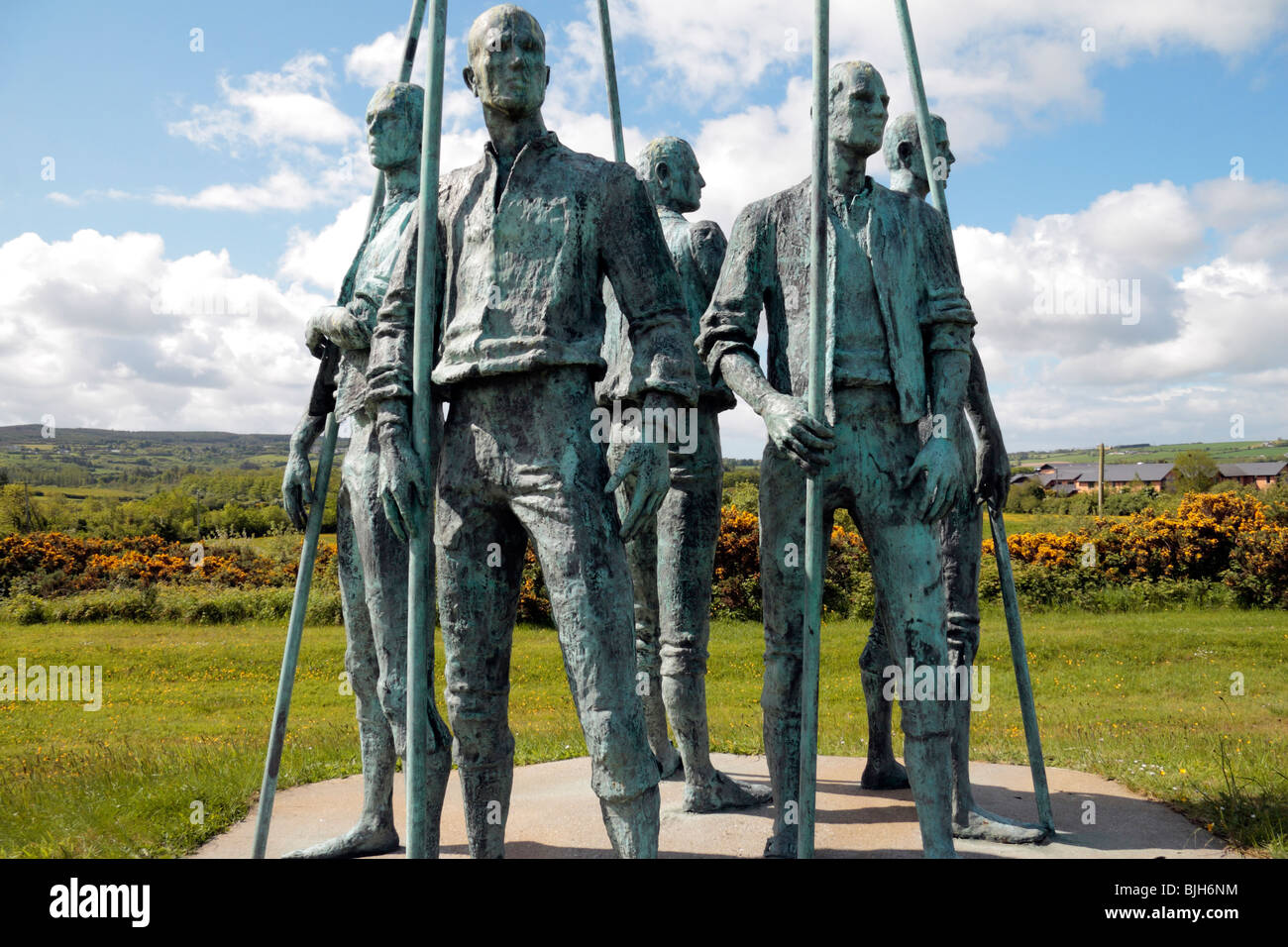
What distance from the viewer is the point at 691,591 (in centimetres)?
556

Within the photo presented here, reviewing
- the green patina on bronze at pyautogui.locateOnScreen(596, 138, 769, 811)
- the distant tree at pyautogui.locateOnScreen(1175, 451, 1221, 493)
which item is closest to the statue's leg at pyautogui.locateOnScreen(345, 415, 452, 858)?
the green patina on bronze at pyautogui.locateOnScreen(596, 138, 769, 811)

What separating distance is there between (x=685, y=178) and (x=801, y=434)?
8.68ft

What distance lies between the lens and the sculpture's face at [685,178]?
5906mm

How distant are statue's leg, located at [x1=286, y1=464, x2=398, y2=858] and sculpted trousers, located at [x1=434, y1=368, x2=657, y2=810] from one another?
121cm

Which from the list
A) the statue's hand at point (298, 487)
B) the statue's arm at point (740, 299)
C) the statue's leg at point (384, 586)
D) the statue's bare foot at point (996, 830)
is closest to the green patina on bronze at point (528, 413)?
the statue's arm at point (740, 299)

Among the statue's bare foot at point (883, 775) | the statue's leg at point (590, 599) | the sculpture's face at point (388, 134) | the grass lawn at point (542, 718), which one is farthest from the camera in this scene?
the statue's bare foot at point (883, 775)

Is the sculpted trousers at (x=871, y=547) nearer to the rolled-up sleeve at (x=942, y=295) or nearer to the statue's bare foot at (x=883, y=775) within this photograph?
the rolled-up sleeve at (x=942, y=295)

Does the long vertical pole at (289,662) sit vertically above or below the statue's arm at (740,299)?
below

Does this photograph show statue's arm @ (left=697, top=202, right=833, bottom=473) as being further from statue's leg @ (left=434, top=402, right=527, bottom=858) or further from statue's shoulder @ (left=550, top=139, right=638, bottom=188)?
statue's leg @ (left=434, top=402, right=527, bottom=858)

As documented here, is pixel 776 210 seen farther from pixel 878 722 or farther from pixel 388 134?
pixel 878 722

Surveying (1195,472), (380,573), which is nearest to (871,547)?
(380,573)

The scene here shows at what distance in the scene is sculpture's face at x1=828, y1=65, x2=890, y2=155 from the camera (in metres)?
4.18

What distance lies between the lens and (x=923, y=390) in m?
4.20
